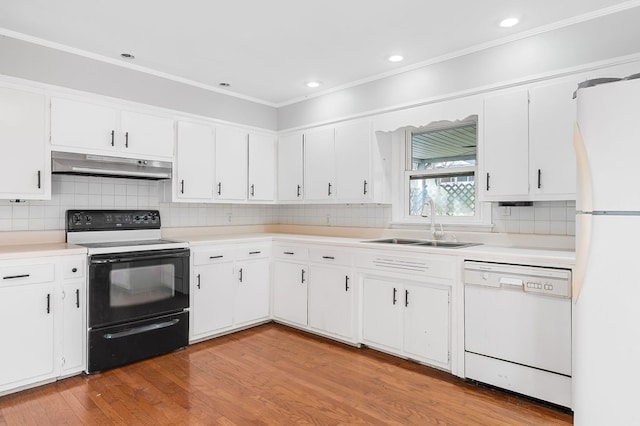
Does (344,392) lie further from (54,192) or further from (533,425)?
(54,192)

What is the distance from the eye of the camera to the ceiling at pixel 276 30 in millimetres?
2527

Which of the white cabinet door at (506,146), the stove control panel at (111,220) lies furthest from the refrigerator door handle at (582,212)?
the stove control panel at (111,220)

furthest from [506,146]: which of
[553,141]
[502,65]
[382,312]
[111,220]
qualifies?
[111,220]

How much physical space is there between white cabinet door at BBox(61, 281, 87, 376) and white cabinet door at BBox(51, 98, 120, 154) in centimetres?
114

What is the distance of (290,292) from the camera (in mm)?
4078

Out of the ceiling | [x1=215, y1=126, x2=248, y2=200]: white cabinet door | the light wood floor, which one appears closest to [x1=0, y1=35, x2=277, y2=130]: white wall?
the ceiling

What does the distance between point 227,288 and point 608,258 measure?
309cm

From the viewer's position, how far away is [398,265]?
3.22m

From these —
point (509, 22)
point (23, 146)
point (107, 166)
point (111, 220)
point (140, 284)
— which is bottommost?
point (140, 284)

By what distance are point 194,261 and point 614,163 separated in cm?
321

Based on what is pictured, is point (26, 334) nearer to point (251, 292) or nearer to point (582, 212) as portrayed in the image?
point (251, 292)

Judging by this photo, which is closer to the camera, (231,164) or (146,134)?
(146,134)

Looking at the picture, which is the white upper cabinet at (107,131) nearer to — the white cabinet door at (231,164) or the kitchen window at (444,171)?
the white cabinet door at (231,164)

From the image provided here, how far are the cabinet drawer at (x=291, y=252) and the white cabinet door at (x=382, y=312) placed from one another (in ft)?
2.52
